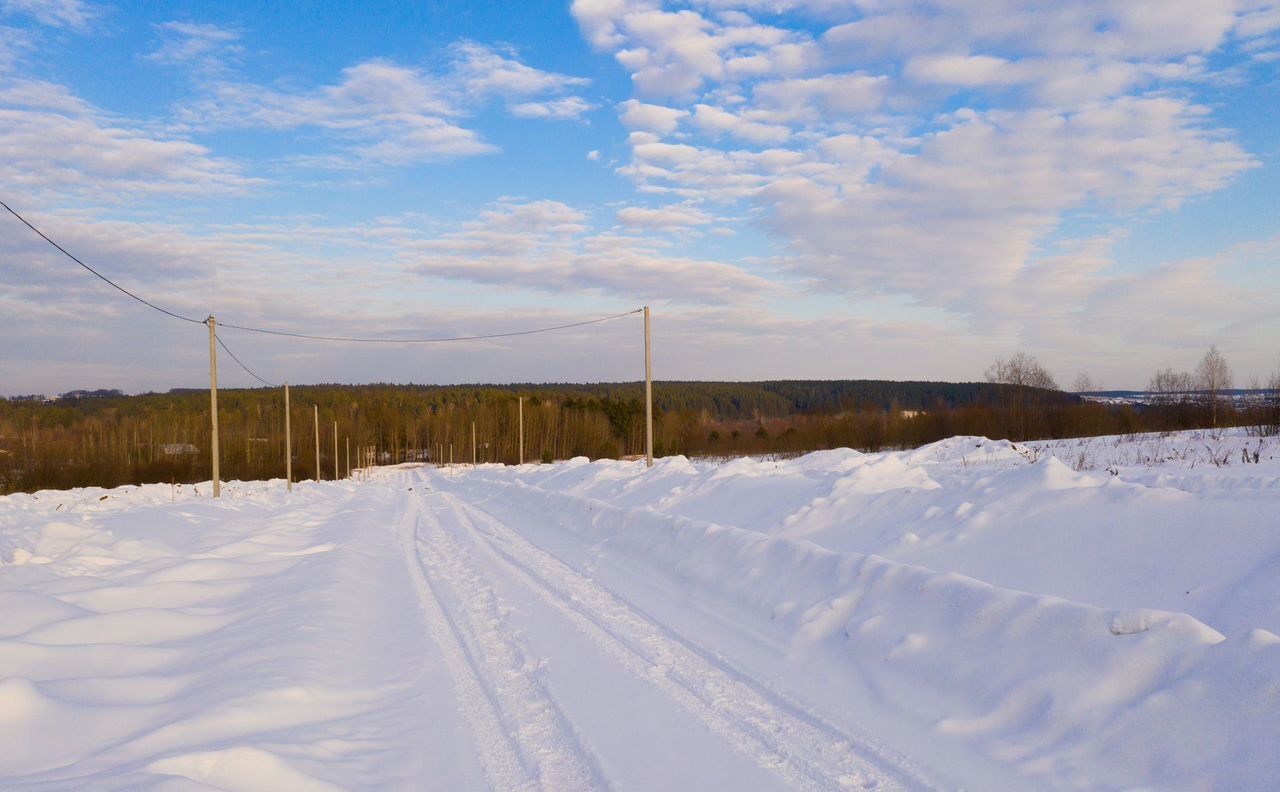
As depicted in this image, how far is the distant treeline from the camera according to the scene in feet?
196

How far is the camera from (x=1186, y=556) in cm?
650

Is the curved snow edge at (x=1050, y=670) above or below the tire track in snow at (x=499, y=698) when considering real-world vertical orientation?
above

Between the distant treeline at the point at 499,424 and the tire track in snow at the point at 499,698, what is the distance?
31.6m

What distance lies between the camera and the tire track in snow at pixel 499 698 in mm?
4234

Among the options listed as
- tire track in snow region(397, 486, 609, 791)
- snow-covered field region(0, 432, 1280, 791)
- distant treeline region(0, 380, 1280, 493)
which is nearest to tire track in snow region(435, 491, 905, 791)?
snow-covered field region(0, 432, 1280, 791)

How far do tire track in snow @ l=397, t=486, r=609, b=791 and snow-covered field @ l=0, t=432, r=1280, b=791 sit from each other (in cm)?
3

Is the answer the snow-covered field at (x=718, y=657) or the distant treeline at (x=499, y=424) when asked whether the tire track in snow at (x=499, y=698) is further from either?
the distant treeline at (x=499, y=424)

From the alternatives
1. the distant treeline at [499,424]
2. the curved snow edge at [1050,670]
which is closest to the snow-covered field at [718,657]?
the curved snow edge at [1050,670]

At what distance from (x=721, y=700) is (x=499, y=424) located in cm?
9966

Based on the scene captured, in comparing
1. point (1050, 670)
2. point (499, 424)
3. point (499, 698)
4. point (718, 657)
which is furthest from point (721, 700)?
point (499, 424)

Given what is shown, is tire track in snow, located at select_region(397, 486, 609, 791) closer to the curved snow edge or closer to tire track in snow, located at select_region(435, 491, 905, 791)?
tire track in snow, located at select_region(435, 491, 905, 791)

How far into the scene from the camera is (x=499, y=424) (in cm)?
10300

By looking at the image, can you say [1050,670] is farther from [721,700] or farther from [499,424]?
[499,424]

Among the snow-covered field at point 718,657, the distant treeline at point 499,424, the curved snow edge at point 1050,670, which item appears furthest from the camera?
the distant treeline at point 499,424
